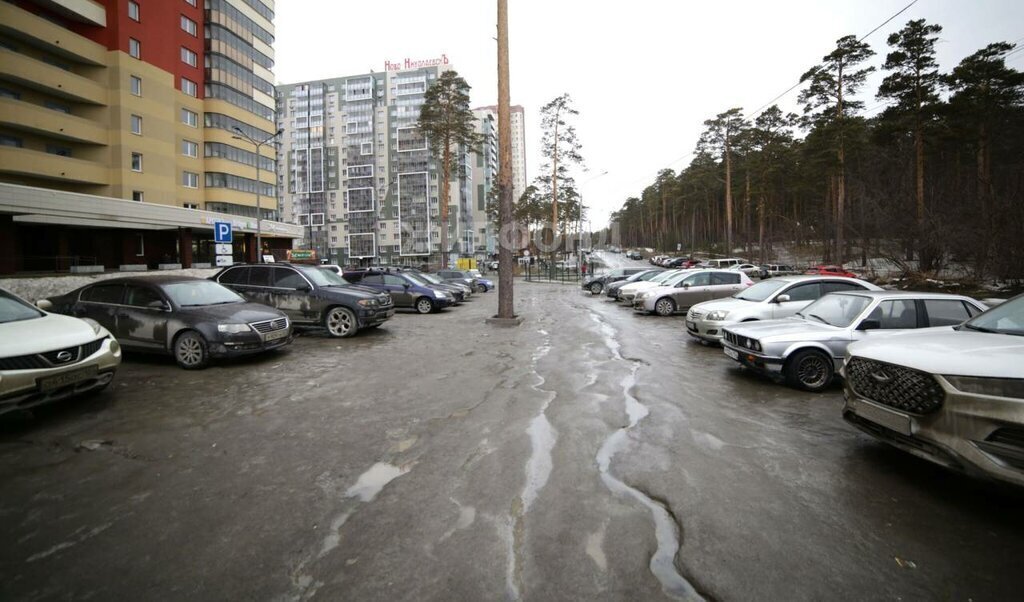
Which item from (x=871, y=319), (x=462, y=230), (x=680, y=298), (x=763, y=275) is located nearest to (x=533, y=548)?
(x=871, y=319)

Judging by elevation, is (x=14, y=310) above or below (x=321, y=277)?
below

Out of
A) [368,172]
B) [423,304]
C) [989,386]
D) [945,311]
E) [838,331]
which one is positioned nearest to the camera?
[989,386]

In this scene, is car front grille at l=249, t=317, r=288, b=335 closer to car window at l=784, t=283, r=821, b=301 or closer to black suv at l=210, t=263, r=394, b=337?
black suv at l=210, t=263, r=394, b=337

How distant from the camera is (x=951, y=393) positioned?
3307 millimetres

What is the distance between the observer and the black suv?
1137 cm

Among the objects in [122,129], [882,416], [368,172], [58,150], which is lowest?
[882,416]

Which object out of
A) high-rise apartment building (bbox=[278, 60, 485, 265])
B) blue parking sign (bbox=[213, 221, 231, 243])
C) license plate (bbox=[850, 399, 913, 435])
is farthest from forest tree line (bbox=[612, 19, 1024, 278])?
high-rise apartment building (bbox=[278, 60, 485, 265])

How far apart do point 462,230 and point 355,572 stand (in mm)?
106495

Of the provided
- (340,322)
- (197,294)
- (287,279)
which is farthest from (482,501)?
(287,279)

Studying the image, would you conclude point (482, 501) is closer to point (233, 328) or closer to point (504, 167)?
point (233, 328)

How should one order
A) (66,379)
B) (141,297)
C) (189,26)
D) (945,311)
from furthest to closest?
(189,26)
(141,297)
(945,311)
(66,379)

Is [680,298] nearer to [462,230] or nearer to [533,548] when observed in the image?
[533,548]

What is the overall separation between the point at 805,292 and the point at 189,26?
5163cm

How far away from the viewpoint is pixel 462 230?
351 feet
